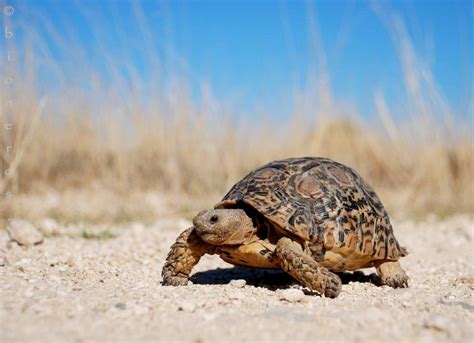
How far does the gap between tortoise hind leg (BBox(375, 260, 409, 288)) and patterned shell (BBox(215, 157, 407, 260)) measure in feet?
0.20

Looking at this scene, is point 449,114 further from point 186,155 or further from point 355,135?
point 186,155

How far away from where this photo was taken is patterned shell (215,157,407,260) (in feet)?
10.8

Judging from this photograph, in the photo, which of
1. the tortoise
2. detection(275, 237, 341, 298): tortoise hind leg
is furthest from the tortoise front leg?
detection(275, 237, 341, 298): tortoise hind leg

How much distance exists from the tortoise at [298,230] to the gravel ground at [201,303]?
0.53ft

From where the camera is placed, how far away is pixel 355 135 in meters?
10.7

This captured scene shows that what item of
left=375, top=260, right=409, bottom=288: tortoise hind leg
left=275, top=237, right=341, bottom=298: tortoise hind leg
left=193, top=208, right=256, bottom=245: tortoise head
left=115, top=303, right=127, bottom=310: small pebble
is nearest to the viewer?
left=115, top=303, right=127, bottom=310: small pebble

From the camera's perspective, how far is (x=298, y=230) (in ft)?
10.6

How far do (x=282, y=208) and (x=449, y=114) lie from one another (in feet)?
20.4

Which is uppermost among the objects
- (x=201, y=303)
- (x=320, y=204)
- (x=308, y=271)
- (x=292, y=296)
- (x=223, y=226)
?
(x=320, y=204)

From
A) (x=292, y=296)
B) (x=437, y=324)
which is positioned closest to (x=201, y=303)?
(x=292, y=296)

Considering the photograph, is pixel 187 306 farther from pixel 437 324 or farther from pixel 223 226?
pixel 437 324

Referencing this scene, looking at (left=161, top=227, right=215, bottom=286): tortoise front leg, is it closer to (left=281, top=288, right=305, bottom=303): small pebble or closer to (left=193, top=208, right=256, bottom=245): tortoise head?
(left=193, top=208, right=256, bottom=245): tortoise head

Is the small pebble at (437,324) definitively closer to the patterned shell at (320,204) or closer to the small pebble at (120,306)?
the patterned shell at (320,204)

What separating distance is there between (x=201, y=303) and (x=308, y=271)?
0.75m
